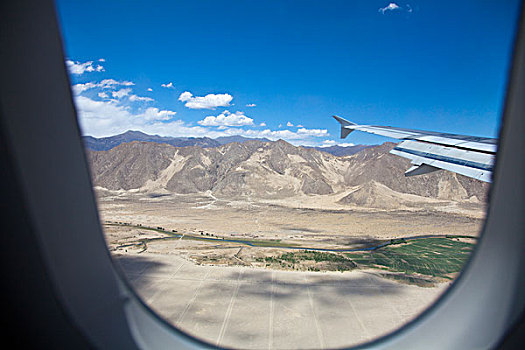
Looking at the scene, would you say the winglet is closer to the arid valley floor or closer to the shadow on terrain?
the arid valley floor

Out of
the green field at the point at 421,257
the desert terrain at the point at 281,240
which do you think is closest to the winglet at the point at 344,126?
the desert terrain at the point at 281,240

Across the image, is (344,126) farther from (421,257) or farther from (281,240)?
(281,240)

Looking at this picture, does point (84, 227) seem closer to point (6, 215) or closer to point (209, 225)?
point (6, 215)

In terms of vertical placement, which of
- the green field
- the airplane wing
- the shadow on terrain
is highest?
the airplane wing

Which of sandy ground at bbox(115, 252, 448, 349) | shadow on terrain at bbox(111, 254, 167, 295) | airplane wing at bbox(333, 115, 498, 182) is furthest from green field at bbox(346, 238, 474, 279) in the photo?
shadow on terrain at bbox(111, 254, 167, 295)

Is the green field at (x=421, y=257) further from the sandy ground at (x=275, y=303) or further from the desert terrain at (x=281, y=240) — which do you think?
the sandy ground at (x=275, y=303)

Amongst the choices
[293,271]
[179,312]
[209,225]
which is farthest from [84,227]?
[209,225]
